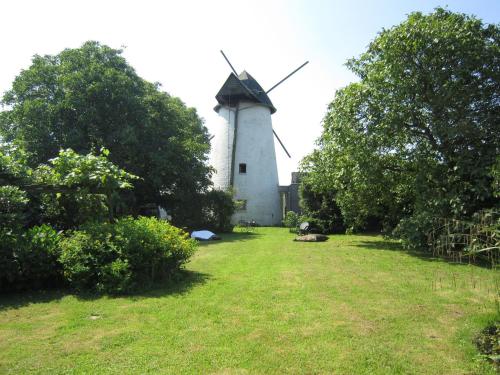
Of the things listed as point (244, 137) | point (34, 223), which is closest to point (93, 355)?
point (34, 223)

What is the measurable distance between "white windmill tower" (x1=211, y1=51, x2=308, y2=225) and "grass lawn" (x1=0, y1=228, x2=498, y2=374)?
20.8 m

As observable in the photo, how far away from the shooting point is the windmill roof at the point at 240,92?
98.3 ft

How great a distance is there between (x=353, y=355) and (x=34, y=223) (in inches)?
333

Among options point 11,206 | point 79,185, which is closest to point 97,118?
point 79,185

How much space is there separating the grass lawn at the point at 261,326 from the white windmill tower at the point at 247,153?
68.3 ft

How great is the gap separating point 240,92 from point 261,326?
2676 centimetres

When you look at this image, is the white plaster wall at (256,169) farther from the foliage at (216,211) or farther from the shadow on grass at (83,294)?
the shadow on grass at (83,294)

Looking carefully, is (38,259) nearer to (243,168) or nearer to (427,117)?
(427,117)

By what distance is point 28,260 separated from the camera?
6.84 m

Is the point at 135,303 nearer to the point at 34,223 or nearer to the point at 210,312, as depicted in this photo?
the point at 210,312

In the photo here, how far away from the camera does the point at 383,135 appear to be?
1274 cm

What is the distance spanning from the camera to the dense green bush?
6957 mm

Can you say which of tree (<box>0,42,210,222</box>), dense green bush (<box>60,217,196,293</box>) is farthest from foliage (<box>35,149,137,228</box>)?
tree (<box>0,42,210,222</box>)

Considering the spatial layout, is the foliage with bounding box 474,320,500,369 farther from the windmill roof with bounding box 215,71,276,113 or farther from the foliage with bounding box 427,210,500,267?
the windmill roof with bounding box 215,71,276,113
